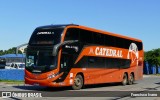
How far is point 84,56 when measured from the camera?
22.5m

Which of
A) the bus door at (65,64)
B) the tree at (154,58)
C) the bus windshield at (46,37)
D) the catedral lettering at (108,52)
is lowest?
the bus door at (65,64)

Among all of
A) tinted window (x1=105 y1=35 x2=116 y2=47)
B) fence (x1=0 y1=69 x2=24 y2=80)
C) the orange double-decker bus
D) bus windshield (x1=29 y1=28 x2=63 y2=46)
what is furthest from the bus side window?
fence (x1=0 y1=69 x2=24 y2=80)

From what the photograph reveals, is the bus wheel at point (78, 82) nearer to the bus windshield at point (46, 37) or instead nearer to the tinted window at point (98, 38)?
the tinted window at point (98, 38)

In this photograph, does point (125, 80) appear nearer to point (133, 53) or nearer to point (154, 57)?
point (133, 53)

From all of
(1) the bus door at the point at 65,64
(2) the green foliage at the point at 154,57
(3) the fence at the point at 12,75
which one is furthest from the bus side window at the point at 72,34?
(2) the green foliage at the point at 154,57

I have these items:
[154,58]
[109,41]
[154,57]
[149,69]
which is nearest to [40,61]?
[109,41]

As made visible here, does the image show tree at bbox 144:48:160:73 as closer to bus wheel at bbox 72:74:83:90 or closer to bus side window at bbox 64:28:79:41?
bus wheel at bbox 72:74:83:90

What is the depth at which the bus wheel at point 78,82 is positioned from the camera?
22000mm

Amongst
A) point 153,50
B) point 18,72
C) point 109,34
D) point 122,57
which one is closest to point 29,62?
point 109,34

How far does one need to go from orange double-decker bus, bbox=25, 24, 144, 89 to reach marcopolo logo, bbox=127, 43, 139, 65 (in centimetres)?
216

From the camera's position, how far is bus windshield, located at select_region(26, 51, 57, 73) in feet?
65.8

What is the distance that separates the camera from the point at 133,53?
2967cm

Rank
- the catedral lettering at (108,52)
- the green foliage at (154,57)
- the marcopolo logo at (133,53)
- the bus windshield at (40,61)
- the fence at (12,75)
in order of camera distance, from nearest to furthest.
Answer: the bus windshield at (40,61)
the catedral lettering at (108,52)
the marcopolo logo at (133,53)
the fence at (12,75)
the green foliage at (154,57)

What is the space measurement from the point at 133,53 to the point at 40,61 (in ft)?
37.3
